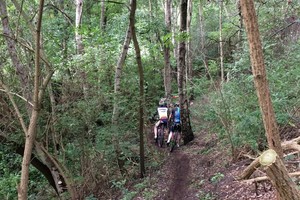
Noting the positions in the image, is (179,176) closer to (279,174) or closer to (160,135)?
(160,135)

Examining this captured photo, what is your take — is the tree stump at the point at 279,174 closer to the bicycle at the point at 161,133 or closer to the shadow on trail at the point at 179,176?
the shadow on trail at the point at 179,176

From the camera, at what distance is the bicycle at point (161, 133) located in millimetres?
11105

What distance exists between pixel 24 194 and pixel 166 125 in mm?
6760

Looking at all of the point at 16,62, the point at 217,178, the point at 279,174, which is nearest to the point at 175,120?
the point at 217,178

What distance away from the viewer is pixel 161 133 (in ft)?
36.6

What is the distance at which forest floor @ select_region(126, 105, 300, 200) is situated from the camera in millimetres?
5766

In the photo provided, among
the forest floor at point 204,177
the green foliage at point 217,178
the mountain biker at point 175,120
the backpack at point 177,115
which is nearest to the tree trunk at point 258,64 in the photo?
the forest floor at point 204,177

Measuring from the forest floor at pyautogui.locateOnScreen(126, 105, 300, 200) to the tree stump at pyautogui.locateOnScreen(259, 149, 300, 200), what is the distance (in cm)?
205

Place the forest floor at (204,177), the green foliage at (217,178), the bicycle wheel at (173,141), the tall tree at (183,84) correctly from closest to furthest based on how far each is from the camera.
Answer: the forest floor at (204,177)
the green foliage at (217,178)
the tall tree at (183,84)
the bicycle wheel at (173,141)

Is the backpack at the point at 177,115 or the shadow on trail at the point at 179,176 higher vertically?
the backpack at the point at 177,115

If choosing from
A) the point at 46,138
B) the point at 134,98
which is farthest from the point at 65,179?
the point at 134,98

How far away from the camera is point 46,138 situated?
804 centimetres

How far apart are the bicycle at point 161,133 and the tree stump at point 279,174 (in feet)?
26.3

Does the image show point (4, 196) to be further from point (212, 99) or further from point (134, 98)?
point (212, 99)
